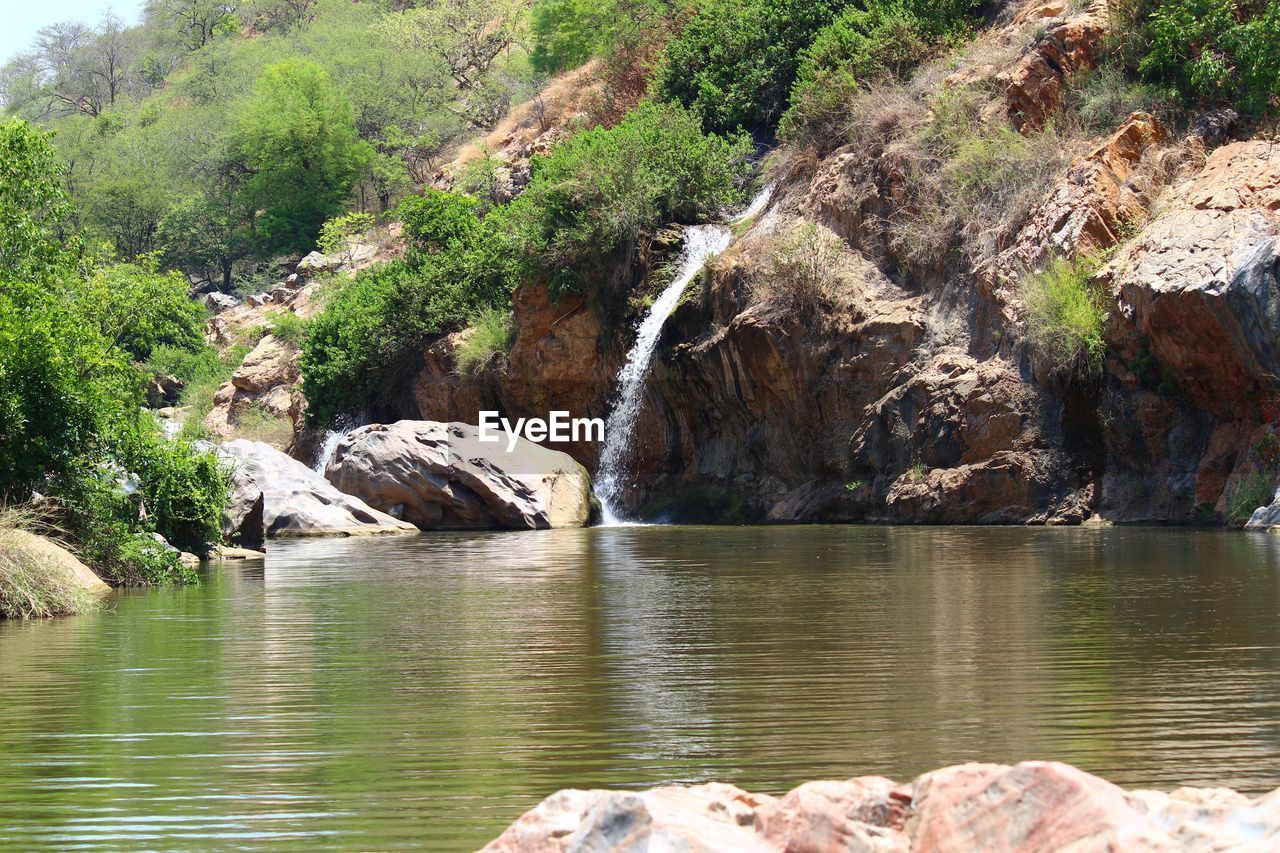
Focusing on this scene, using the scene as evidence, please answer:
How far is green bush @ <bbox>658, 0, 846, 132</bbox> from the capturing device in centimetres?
4500

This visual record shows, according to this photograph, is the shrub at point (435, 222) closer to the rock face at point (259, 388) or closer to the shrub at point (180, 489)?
the rock face at point (259, 388)

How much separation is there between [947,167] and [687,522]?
31.7ft

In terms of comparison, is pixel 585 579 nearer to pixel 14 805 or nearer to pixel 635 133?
pixel 14 805

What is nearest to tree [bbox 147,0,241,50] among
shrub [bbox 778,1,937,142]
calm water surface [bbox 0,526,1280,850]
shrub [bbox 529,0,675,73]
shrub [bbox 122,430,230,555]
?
shrub [bbox 529,0,675,73]

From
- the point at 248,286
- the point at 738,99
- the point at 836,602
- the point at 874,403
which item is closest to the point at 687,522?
the point at 874,403

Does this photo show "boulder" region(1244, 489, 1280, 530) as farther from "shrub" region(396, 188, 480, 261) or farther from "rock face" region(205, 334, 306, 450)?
"rock face" region(205, 334, 306, 450)

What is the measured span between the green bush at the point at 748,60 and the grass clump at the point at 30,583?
31.7 metres

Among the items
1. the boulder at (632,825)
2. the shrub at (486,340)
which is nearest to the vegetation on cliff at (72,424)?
the boulder at (632,825)

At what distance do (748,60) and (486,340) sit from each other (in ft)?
38.1

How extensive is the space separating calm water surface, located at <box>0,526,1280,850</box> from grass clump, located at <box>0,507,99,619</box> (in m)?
0.60

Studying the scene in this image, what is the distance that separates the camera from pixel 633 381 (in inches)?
1502

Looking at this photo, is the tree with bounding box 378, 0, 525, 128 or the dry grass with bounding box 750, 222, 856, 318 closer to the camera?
the dry grass with bounding box 750, 222, 856, 318

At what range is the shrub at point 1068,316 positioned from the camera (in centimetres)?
2806

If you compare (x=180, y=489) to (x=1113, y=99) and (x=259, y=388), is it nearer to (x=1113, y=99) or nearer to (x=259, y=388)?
(x=1113, y=99)
